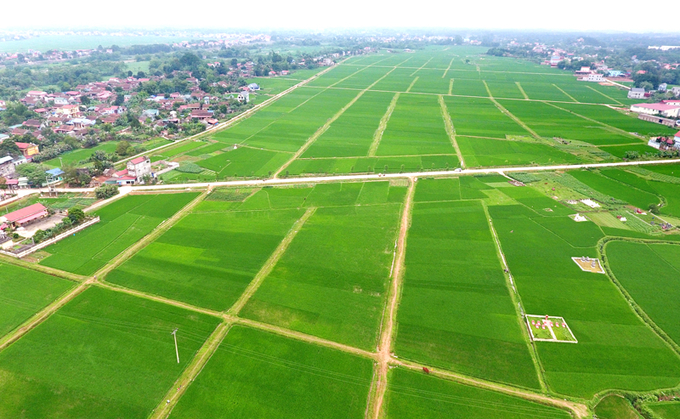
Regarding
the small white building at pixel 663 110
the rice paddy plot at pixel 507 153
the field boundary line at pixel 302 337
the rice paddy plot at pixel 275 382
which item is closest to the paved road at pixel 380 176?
the rice paddy plot at pixel 507 153

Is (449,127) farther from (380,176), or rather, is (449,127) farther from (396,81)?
(396,81)

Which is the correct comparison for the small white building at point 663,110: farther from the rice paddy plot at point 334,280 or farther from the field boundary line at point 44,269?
the field boundary line at point 44,269

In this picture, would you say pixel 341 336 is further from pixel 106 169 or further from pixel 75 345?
pixel 106 169

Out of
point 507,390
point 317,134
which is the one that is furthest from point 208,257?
point 317,134

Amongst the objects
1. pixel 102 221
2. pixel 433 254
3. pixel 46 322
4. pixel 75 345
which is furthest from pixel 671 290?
pixel 102 221

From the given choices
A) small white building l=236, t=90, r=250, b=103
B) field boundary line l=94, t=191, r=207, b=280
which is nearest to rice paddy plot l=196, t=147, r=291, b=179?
field boundary line l=94, t=191, r=207, b=280
